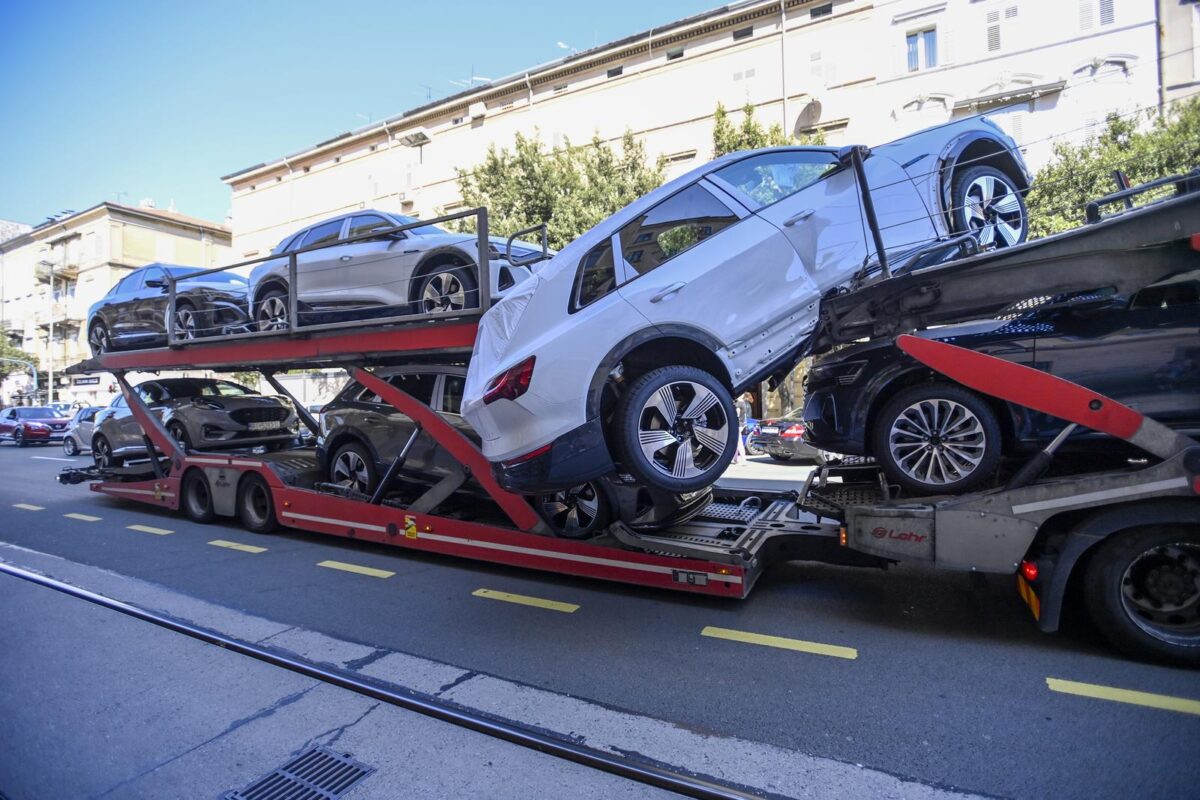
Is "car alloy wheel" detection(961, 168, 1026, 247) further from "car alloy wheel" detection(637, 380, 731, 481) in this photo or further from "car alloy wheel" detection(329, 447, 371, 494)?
"car alloy wheel" detection(329, 447, 371, 494)

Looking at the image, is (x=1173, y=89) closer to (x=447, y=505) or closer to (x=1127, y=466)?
(x=1127, y=466)

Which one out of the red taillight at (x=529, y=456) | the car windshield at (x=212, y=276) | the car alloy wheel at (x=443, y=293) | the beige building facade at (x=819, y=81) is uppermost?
the beige building facade at (x=819, y=81)

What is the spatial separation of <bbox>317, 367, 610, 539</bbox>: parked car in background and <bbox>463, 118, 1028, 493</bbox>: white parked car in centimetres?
111

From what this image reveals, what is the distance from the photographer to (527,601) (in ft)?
17.1

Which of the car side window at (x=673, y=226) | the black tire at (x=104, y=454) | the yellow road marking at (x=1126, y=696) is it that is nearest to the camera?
the yellow road marking at (x=1126, y=696)

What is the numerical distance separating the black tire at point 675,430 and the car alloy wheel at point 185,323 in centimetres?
670

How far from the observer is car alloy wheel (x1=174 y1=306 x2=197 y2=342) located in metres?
8.31

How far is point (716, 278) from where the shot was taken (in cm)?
427

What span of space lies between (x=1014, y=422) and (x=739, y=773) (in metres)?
2.87

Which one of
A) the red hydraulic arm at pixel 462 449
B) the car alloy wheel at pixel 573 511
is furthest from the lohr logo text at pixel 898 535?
the red hydraulic arm at pixel 462 449

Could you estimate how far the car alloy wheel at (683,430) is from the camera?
13.4 feet

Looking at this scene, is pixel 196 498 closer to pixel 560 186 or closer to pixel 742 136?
pixel 560 186

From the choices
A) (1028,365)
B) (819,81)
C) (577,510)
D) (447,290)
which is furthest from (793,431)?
(819,81)

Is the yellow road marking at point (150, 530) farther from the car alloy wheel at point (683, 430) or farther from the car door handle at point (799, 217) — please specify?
the car door handle at point (799, 217)
